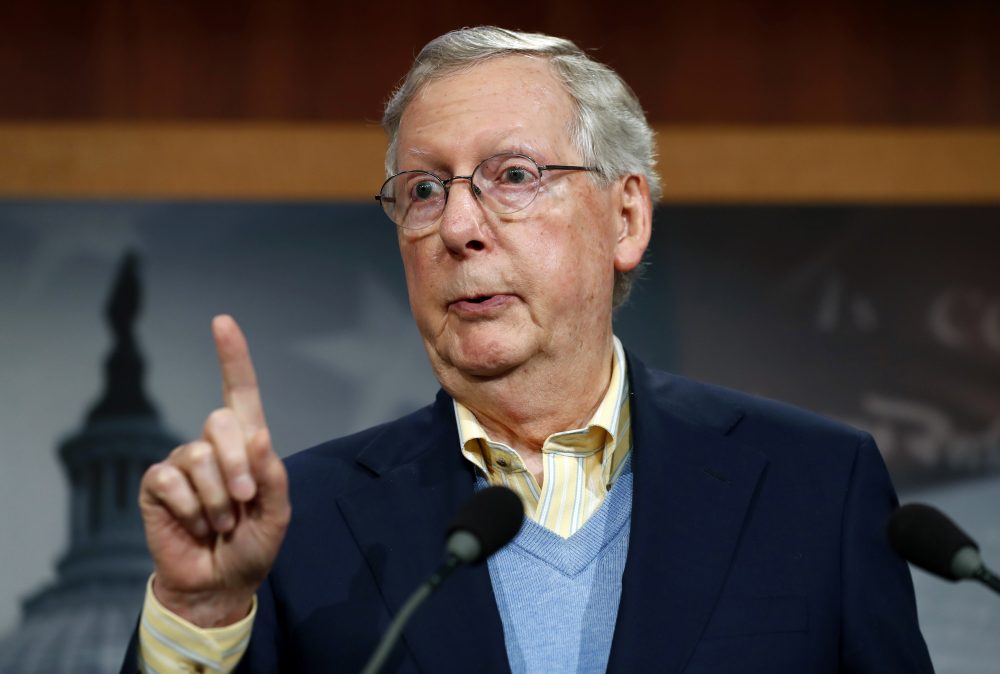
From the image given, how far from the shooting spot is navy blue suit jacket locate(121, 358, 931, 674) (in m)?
1.41

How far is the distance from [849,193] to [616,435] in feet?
5.12

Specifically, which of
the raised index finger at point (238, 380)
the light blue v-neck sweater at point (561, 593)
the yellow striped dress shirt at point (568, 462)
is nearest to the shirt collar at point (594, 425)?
the yellow striped dress shirt at point (568, 462)

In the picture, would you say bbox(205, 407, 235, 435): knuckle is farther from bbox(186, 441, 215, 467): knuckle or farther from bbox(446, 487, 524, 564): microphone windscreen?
bbox(446, 487, 524, 564): microphone windscreen

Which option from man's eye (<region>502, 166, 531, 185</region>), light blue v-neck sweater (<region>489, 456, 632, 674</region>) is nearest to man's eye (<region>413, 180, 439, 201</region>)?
man's eye (<region>502, 166, 531, 185</region>)

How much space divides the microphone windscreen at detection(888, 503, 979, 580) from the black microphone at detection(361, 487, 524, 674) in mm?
384

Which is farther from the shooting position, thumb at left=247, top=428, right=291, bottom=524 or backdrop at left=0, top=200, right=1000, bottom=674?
backdrop at left=0, top=200, right=1000, bottom=674

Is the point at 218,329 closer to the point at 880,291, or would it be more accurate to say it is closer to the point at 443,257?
the point at 443,257

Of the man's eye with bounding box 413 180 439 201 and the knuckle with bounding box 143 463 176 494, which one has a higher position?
the man's eye with bounding box 413 180 439 201

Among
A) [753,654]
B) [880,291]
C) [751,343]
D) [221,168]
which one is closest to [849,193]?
[880,291]

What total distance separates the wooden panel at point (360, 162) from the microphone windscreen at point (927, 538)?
1.78m

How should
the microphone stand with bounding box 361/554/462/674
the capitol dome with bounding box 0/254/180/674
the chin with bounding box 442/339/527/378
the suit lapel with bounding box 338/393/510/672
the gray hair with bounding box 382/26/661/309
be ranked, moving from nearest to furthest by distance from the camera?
the microphone stand with bounding box 361/554/462/674, the suit lapel with bounding box 338/393/510/672, the chin with bounding box 442/339/527/378, the gray hair with bounding box 382/26/661/309, the capitol dome with bounding box 0/254/180/674

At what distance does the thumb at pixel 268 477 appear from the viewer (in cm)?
117

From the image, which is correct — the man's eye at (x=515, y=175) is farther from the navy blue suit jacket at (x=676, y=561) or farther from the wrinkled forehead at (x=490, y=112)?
the navy blue suit jacket at (x=676, y=561)

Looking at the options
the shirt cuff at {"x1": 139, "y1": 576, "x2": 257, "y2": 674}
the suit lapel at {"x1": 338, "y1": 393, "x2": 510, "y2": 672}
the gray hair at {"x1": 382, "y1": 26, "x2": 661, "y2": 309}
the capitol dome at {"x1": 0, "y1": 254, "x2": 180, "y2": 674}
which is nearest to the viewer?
the shirt cuff at {"x1": 139, "y1": 576, "x2": 257, "y2": 674}
